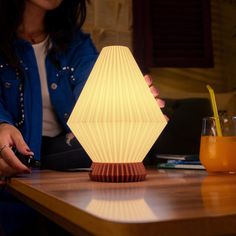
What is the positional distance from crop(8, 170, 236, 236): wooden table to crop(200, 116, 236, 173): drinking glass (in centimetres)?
25

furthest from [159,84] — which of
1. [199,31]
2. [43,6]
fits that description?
[43,6]

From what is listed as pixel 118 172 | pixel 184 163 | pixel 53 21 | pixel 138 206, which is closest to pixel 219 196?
pixel 138 206

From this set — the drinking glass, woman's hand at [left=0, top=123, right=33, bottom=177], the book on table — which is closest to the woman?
woman's hand at [left=0, top=123, right=33, bottom=177]

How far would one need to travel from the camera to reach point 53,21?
70.8 inches

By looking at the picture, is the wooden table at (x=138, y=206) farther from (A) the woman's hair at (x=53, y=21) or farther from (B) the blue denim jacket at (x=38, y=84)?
(A) the woman's hair at (x=53, y=21)

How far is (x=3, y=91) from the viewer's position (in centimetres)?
153

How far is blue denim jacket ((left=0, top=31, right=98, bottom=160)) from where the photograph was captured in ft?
4.99

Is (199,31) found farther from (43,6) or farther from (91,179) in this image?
(91,179)

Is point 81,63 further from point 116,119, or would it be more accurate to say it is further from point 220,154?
point 116,119

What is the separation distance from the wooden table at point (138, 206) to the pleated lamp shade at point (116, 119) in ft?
0.18

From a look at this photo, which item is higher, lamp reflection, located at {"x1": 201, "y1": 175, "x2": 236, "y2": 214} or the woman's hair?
the woman's hair

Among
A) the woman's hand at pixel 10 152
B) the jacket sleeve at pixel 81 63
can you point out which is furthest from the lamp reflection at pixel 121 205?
the jacket sleeve at pixel 81 63

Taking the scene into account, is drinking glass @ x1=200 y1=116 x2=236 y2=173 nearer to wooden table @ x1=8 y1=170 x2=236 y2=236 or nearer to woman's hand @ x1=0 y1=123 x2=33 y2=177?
wooden table @ x1=8 y1=170 x2=236 y2=236

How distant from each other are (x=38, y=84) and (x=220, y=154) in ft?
2.45
